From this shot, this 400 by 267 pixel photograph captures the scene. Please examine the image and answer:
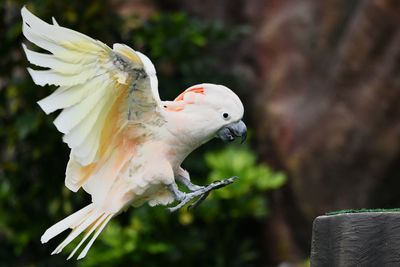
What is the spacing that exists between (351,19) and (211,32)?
1.08 metres

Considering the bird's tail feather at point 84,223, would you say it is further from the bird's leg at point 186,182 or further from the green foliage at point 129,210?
the green foliage at point 129,210

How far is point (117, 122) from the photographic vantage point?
9.14 feet

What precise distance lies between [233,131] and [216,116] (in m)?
0.08

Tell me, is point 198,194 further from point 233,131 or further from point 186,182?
point 233,131

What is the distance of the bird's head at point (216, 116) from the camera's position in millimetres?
2693

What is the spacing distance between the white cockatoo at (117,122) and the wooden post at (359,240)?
1.32 feet

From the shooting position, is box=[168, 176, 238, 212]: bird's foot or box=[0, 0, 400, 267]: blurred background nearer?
box=[168, 176, 238, 212]: bird's foot

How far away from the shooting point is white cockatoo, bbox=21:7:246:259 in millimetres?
2639

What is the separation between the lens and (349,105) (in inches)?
229

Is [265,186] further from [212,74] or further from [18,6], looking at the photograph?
[18,6]

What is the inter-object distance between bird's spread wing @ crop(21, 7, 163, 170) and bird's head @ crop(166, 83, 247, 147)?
136 millimetres

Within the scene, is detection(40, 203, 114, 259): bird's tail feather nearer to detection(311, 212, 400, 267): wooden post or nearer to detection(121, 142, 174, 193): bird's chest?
detection(121, 142, 174, 193): bird's chest

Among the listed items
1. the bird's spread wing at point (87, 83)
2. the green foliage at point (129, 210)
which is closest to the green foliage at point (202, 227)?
the green foliage at point (129, 210)

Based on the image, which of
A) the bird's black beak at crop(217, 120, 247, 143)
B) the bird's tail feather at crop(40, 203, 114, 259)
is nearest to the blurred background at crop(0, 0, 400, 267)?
Result: the bird's tail feather at crop(40, 203, 114, 259)
